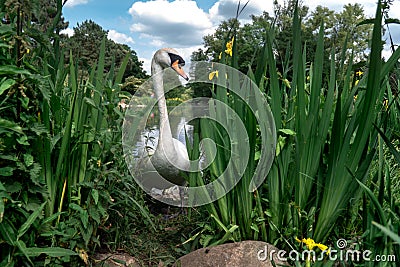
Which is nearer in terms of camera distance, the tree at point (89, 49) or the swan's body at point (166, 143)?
the tree at point (89, 49)

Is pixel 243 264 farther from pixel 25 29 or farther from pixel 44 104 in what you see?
pixel 25 29

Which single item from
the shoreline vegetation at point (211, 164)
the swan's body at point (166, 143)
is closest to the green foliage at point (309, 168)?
the shoreline vegetation at point (211, 164)

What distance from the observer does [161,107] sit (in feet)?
9.84

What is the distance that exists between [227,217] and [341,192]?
50 centimetres

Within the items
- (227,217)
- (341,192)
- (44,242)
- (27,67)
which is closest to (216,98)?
(227,217)

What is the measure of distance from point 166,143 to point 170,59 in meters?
0.88

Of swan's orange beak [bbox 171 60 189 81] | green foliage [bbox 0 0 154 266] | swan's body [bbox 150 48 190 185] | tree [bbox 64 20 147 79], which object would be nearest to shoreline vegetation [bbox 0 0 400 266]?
green foliage [bbox 0 0 154 266]

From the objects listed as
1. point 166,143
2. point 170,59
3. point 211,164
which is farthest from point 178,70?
point 211,164

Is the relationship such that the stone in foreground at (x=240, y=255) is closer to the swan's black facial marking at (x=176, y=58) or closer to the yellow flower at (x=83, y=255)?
the yellow flower at (x=83, y=255)

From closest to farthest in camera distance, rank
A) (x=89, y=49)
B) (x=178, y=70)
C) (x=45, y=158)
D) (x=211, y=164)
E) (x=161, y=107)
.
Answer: (x=45, y=158) < (x=211, y=164) < (x=161, y=107) < (x=178, y=70) < (x=89, y=49)

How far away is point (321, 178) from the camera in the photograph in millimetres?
1716

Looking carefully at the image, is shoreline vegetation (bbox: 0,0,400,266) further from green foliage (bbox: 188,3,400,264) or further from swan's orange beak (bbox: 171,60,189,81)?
swan's orange beak (bbox: 171,60,189,81)

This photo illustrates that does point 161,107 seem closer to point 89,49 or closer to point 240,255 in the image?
point 240,255

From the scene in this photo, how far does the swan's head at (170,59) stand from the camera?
321 cm
